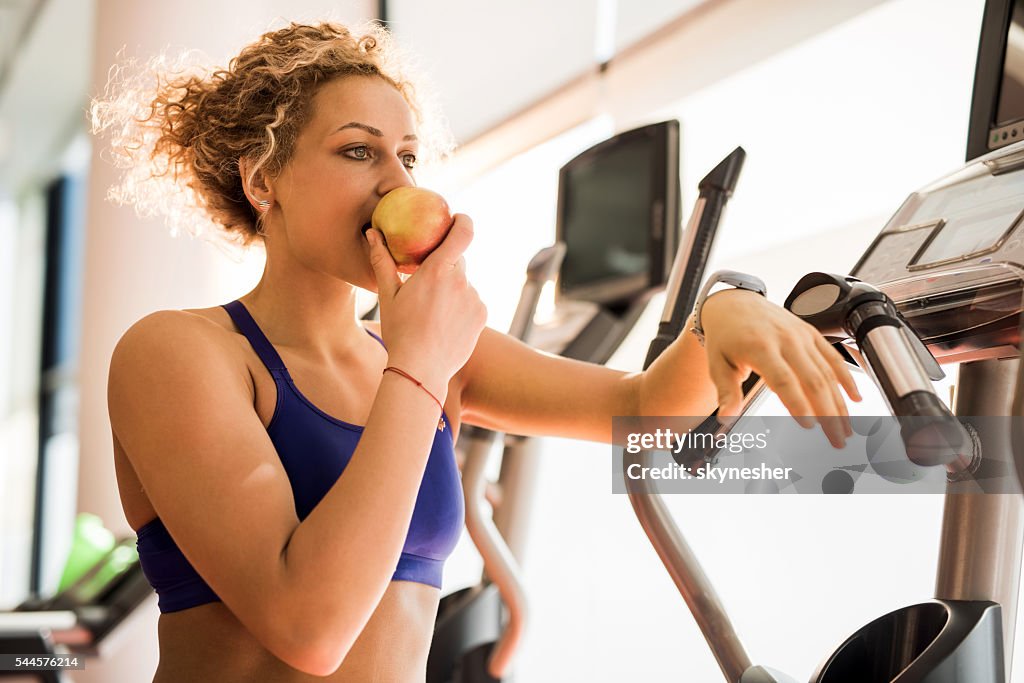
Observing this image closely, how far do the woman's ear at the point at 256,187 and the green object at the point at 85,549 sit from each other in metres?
1.96

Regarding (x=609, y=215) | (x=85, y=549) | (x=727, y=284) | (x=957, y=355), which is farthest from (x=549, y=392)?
(x=85, y=549)

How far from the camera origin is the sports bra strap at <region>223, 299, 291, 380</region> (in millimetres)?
1255

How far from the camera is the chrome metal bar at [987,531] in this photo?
1.05 metres

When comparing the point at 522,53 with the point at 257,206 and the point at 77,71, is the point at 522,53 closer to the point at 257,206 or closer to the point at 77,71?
the point at 257,206

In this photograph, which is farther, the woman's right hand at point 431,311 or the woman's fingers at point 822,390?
the woman's right hand at point 431,311

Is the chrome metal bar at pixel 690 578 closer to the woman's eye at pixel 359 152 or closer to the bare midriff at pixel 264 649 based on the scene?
the bare midriff at pixel 264 649

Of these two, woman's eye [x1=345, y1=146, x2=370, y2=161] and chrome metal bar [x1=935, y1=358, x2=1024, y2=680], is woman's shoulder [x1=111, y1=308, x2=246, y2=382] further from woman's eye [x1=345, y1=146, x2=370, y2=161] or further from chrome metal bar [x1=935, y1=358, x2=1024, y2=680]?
chrome metal bar [x1=935, y1=358, x2=1024, y2=680]

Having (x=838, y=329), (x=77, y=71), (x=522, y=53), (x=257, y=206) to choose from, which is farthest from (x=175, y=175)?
(x=77, y=71)

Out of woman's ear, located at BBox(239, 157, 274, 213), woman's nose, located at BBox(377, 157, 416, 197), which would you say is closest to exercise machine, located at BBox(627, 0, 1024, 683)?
woman's nose, located at BBox(377, 157, 416, 197)

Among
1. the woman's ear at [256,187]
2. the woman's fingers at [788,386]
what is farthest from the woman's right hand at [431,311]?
the woman's fingers at [788,386]

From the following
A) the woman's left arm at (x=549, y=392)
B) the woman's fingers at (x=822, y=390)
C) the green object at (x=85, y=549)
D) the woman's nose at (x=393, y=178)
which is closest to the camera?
the woman's fingers at (x=822, y=390)

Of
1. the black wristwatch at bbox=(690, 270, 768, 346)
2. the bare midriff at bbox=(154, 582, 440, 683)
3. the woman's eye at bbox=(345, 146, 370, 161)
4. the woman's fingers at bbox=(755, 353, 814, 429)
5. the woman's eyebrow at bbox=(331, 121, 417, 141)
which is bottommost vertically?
the bare midriff at bbox=(154, 582, 440, 683)

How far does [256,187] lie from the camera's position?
54.4 inches

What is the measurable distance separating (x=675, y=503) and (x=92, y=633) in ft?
4.59
